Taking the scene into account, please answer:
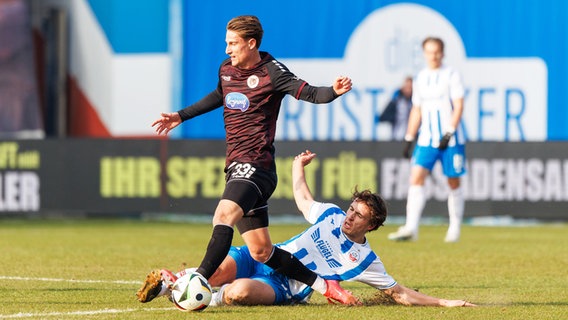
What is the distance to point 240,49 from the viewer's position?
29.2 ft

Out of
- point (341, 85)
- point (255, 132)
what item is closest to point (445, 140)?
point (255, 132)

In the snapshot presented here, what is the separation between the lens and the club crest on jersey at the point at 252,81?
8.96 metres

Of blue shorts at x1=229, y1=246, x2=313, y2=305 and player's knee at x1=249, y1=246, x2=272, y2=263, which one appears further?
blue shorts at x1=229, y1=246, x2=313, y2=305

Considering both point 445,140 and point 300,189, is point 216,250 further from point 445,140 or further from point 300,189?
point 445,140

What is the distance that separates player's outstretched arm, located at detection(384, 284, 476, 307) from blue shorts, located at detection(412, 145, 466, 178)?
6.34 meters

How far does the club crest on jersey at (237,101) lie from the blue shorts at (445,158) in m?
6.69

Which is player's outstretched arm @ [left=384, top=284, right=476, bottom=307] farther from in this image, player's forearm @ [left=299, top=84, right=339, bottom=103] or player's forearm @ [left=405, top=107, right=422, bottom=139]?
player's forearm @ [left=405, top=107, right=422, bottom=139]

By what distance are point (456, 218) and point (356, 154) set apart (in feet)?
14.4

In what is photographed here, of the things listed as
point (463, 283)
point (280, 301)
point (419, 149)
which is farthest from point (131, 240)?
point (280, 301)

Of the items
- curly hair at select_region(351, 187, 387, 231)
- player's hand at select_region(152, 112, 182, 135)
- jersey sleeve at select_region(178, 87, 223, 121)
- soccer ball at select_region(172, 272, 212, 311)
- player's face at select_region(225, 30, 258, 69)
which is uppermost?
player's face at select_region(225, 30, 258, 69)

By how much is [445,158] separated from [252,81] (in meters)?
6.88

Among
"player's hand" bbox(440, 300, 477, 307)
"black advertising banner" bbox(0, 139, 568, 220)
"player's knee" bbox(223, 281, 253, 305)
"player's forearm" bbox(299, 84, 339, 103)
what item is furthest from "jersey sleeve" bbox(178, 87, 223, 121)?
"black advertising banner" bbox(0, 139, 568, 220)

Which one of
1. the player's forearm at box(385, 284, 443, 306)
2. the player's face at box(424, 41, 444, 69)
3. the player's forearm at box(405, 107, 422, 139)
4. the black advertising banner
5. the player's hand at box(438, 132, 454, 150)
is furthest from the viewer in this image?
the black advertising banner

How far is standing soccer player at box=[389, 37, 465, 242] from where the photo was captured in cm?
1538
